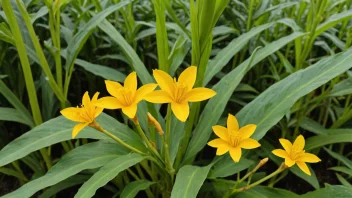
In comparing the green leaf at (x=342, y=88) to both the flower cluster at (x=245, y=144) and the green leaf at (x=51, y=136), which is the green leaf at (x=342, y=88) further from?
the green leaf at (x=51, y=136)

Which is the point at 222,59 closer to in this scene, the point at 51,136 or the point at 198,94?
the point at 198,94

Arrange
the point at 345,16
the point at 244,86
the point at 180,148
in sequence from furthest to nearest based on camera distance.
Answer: the point at 244,86 < the point at 345,16 < the point at 180,148

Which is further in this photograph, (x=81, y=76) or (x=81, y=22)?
(x=81, y=76)

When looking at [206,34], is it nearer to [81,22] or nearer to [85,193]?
[85,193]

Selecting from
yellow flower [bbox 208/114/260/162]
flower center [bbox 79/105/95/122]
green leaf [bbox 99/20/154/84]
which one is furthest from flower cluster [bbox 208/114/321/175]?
green leaf [bbox 99/20/154/84]

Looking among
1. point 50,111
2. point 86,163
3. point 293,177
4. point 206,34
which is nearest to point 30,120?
point 50,111

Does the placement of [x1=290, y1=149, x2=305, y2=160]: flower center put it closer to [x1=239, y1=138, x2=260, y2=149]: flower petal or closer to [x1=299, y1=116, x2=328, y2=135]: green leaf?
[x1=239, y1=138, x2=260, y2=149]: flower petal
